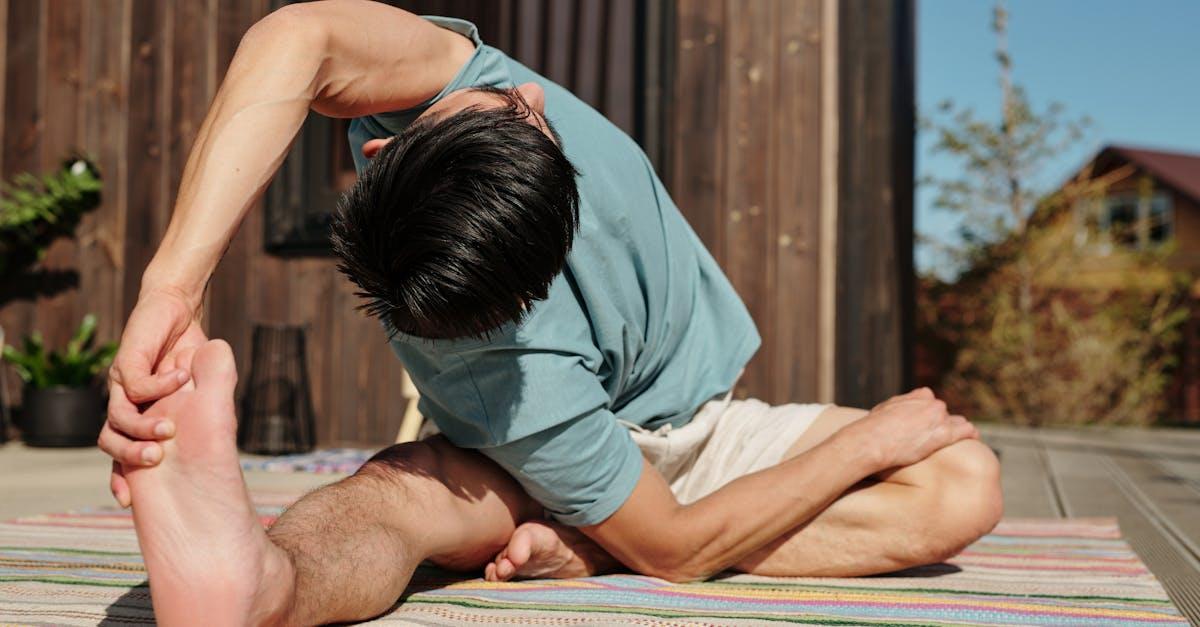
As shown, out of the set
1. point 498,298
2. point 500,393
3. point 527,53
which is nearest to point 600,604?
point 500,393

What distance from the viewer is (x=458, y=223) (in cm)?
100

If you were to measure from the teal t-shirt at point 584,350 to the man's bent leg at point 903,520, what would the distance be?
265 mm

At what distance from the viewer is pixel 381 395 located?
3.80 metres

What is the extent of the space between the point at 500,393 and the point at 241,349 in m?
2.87

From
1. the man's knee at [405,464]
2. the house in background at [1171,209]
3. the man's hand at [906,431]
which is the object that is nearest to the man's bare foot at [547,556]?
the man's knee at [405,464]

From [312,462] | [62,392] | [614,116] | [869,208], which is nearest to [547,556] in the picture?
[312,462]

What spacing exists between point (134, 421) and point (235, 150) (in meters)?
0.26

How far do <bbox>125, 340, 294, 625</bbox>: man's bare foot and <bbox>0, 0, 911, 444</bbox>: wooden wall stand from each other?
262cm

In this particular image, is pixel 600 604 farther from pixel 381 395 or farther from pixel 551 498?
pixel 381 395

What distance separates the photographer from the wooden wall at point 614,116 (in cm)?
350

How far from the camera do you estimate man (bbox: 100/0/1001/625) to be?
95 cm

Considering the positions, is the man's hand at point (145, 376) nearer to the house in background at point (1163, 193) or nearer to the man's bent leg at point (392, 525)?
the man's bent leg at point (392, 525)

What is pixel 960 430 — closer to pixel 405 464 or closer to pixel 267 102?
pixel 405 464

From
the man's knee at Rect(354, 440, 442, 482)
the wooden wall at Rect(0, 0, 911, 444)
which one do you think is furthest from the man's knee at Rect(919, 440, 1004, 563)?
the wooden wall at Rect(0, 0, 911, 444)
